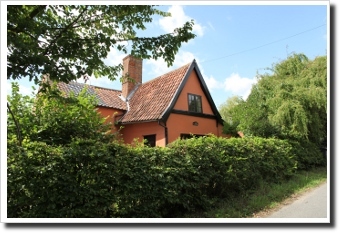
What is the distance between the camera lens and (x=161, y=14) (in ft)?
14.2

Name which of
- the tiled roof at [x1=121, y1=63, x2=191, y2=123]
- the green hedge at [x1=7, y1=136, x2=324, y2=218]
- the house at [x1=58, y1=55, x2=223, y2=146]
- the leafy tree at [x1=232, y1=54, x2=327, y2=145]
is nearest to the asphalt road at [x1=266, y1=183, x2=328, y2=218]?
the green hedge at [x1=7, y1=136, x2=324, y2=218]

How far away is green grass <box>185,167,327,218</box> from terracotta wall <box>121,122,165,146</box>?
4.97 m

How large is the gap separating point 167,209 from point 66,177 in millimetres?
2070

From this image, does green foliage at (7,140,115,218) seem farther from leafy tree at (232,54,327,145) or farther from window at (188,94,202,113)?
window at (188,94,202,113)

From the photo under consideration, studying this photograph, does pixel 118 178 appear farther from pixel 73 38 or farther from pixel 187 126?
pixel 187 126

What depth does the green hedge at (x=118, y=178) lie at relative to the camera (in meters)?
3.70

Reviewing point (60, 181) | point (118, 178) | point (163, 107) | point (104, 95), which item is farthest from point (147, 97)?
point (60, 181)

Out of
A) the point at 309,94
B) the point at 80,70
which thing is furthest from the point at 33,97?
the point at 309,94

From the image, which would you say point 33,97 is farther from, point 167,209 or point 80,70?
point 167,209

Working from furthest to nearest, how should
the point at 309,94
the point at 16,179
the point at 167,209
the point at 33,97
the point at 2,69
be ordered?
the point at 309,94
the point at 33,97
the point at 167,209
the point at 16,179
the point at 2,69

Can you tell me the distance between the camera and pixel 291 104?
953 centimetres

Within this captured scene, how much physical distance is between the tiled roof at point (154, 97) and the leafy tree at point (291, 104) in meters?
3.32

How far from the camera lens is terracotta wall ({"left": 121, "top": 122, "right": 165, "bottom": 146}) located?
10891 mm

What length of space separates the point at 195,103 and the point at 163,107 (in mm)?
2168
